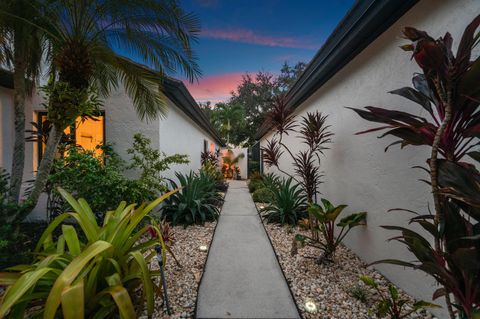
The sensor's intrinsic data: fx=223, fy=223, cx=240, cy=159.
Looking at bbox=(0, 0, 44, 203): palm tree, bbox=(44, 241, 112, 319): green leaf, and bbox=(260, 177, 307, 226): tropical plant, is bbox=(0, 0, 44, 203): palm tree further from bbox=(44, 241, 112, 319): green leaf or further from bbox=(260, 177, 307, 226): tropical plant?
bbox=(260, 177, 307, 226): tropical plant

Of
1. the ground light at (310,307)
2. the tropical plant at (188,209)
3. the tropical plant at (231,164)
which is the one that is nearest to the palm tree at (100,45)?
the tropical plant at (188,209)

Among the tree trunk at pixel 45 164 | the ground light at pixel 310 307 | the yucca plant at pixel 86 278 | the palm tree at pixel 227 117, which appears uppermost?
the palm tree at pixel 227 117

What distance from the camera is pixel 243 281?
2.66 m

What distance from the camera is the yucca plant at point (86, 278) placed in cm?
134

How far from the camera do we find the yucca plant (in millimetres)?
1337

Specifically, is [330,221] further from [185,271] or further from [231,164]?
[231,164]

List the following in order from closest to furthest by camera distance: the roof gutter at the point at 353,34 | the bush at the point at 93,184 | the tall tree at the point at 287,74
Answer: the roof gutter at the point at 353,34
the bush at the point at 93,184
the tall tree at the point at 287,74

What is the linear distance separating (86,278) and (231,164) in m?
13.8

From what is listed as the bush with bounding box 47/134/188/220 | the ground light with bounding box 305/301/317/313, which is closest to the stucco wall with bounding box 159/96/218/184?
the bush with bounding box 47/134/188/220

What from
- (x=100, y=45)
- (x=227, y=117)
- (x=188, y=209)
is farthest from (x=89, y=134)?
(x=227, y=117)

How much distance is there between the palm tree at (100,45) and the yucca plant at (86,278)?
62.3 inches

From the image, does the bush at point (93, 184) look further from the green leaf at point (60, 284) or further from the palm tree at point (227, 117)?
the palm tree at point (227, 117)

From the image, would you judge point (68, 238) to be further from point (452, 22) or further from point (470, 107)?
point (452, 22)

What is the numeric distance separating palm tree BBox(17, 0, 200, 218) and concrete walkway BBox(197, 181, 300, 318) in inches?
109
